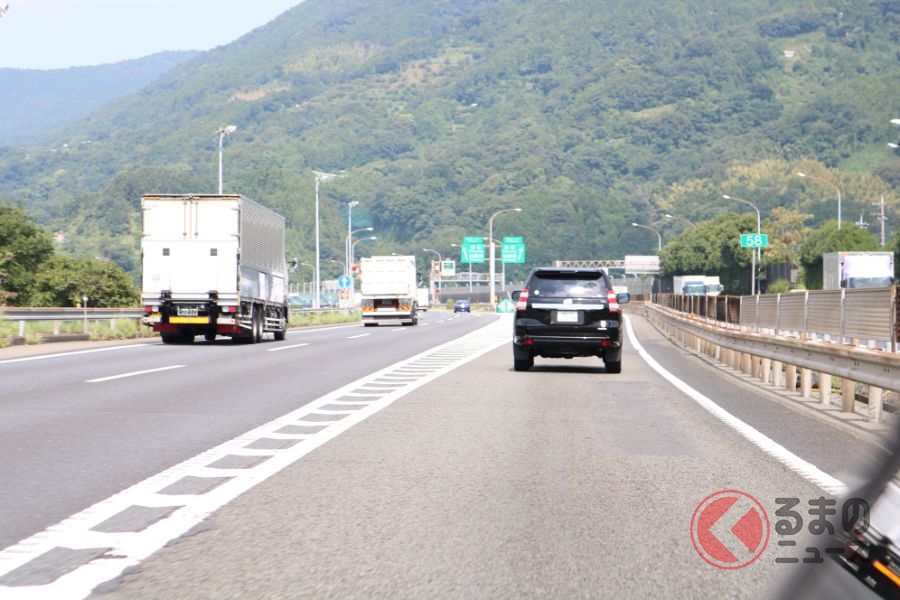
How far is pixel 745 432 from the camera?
11.1 meters

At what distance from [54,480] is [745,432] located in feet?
20.9

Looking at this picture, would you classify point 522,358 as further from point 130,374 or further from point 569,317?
point 130,374

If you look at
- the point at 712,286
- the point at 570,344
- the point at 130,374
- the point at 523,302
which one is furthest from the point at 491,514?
the point at 712,286

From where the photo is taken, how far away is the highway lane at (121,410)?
304 inches

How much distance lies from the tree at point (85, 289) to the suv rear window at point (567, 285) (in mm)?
31142

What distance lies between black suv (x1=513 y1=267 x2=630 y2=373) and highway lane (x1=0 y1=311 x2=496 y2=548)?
3.03m

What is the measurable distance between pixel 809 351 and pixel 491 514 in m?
8.88

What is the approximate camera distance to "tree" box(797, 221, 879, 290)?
99.0 m

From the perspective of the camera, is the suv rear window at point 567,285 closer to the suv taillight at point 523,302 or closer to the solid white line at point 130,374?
the suv taillight at point 523,302

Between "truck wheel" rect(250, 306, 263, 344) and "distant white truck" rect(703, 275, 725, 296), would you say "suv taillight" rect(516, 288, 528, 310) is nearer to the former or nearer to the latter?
"truck wheel" rect(250, 306, 263, 344)

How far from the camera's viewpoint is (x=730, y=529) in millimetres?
6469

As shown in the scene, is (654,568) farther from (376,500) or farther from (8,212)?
(8,212)

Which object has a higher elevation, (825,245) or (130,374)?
(825,245)

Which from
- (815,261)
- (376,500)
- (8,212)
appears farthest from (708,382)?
(815,261)
